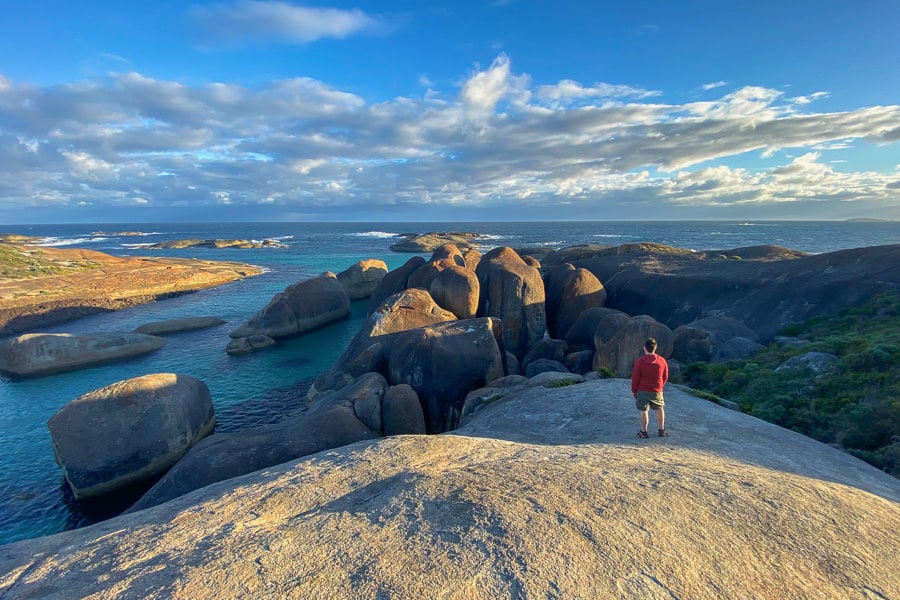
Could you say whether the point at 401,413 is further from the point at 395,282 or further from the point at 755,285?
the point at 755,285

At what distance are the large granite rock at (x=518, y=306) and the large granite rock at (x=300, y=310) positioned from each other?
643 inches

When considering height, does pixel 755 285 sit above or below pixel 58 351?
above

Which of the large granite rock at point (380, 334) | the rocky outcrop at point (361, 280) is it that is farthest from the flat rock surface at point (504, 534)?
the rocky outcrop at point (361, 280)

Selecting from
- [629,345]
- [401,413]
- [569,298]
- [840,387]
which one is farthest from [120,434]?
[840,387]

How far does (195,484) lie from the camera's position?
11.9 metres

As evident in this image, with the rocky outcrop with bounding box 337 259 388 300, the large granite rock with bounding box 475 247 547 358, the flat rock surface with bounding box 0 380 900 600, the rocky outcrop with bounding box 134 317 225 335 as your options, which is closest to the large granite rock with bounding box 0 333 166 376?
the rocky outcrop with bounding box 134 317 225 335

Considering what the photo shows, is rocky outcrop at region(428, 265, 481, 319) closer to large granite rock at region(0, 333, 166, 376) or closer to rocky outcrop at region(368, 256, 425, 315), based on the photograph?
rocky outcrop at region(368, 256, 425, 315)

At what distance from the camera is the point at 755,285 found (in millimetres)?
25984

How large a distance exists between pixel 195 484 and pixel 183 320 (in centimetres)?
2853

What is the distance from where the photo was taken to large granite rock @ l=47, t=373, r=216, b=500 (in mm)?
15141

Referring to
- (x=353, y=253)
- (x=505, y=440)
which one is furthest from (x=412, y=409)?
(x=353, y=253)

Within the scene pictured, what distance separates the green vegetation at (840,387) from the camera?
10.4 metres

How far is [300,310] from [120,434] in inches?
782

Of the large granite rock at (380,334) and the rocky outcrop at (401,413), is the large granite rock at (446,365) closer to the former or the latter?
the rocky outcrop at (401,413)
